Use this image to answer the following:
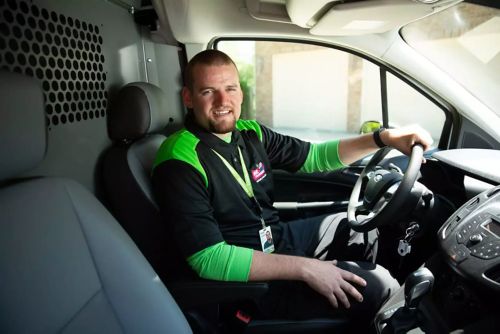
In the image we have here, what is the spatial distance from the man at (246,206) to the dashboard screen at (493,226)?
1.31ft

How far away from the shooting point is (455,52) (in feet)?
6.11

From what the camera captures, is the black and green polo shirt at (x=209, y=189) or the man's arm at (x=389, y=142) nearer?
the black and green polo shirt at (x=209, y=189)

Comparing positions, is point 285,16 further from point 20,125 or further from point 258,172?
point 20,125

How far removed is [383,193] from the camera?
54.6 inches

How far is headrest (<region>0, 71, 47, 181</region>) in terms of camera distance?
2.45 ft

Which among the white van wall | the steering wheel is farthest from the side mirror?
the white van wall

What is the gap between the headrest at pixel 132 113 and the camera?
1356mm

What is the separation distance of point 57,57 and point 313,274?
1.05 metres

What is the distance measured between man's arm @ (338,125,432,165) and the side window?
1.48 ft

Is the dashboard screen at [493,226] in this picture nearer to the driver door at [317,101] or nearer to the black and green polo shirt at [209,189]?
the black and green polo shirt at [209,189]

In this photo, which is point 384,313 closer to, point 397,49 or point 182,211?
point 182,211

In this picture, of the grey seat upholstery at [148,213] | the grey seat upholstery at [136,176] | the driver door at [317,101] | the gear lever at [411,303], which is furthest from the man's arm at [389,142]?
the grey seat upholstery at [136,176]

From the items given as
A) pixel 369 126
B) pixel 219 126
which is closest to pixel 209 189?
pixel 219 126

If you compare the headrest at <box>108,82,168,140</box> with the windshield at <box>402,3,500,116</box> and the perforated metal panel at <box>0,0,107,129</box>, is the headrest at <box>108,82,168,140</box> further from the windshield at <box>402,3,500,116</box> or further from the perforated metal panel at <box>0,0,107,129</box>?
the windshield at <box>402,3,500,116</box>
